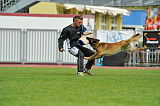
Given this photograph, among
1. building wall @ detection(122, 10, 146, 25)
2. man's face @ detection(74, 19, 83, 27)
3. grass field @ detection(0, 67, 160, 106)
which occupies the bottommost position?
grass field @ detection(0, 67, 160, 106)

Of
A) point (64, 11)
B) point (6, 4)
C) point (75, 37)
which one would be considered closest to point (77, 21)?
point (75, 37)

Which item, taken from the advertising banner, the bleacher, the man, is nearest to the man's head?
the man

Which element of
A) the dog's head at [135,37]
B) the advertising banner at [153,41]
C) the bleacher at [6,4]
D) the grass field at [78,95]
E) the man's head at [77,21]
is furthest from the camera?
the bleacher at [6,4]

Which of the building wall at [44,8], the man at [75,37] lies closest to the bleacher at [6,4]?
the building wall at [44,8]

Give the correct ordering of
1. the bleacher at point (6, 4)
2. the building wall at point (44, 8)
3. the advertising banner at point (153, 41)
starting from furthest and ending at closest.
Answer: the bleacher at point (6, 4) → the building wall at point (44, 8) → the advertising banner at point (153, 41)

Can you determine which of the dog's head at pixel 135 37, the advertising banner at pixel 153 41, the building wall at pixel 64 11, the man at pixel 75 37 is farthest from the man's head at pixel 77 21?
the building wall at pixel 64 11

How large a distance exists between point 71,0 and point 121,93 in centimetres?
3294

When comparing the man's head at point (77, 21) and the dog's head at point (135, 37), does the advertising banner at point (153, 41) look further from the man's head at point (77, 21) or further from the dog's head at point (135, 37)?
the man's head at point (77, 21)

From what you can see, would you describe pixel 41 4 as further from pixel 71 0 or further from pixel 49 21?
pixel 49 21

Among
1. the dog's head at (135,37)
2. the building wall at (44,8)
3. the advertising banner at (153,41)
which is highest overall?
the building wall at (44,8)

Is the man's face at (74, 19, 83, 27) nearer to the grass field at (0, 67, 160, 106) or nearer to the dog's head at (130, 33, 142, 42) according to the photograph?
the dog's head at (130, 33, 142, 42)

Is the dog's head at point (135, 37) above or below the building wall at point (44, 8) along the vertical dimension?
below

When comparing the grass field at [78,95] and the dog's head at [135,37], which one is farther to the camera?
the dog's head at [135,37]

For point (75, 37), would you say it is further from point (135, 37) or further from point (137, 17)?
point (137, 17)
